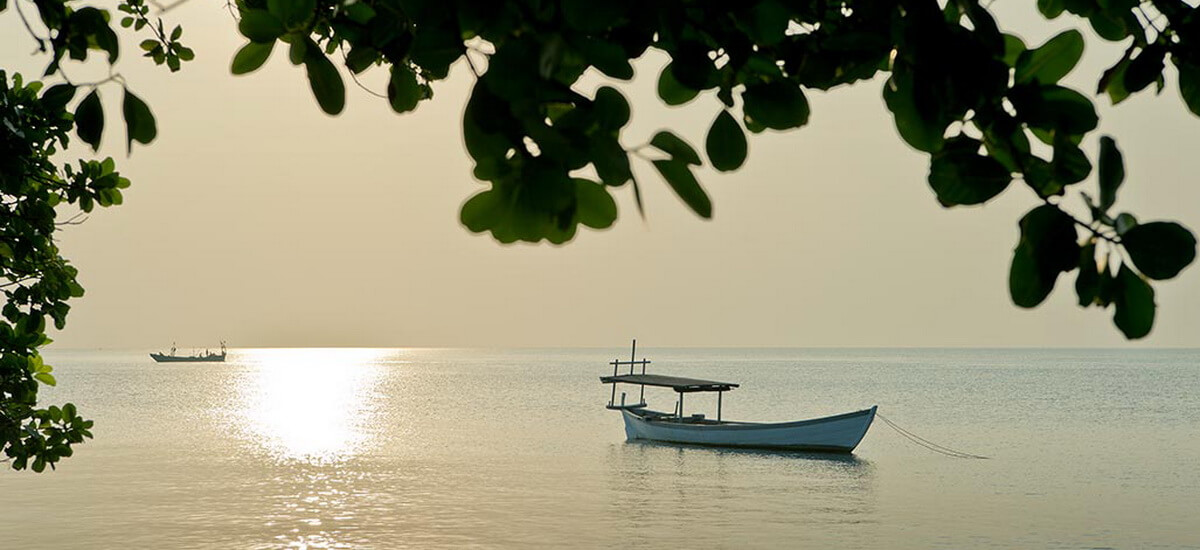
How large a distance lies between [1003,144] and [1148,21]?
45 centimetres

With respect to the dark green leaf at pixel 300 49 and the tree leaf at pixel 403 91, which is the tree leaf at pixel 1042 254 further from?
the tree leaf at pixel 403 91

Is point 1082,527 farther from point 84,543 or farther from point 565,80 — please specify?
point 565,80

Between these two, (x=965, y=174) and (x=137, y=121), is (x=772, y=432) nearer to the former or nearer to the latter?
(x=137, y=121)

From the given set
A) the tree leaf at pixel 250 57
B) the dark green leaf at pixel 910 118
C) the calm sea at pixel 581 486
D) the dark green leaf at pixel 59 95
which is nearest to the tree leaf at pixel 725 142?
the dark green leaf at pixel 910 118

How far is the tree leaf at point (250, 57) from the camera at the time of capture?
135 cm

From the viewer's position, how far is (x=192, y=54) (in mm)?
3793

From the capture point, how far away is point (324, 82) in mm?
1265

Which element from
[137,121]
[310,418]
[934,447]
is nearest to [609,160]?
[137,121]

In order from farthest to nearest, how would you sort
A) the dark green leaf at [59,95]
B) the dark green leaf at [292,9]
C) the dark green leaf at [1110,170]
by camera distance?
1. the dark green leaf at [59,95]
2. the dark green leaf at [292,9]
3. the dark green leaf at [1110,170]

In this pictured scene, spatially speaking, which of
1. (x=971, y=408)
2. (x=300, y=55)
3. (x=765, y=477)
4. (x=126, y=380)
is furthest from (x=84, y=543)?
(x=126, y=380)

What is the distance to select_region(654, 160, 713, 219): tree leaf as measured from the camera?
101cm

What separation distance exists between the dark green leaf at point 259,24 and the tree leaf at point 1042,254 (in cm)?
84

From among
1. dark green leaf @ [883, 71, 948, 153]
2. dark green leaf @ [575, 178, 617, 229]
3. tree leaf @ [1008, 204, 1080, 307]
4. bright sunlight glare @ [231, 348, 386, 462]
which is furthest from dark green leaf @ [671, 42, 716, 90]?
bright sunlight glare @ [231, 348, 386, 462]

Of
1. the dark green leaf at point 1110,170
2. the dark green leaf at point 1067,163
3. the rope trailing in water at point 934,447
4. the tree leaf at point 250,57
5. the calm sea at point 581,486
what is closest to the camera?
the dark green leaf at point 1110,170
